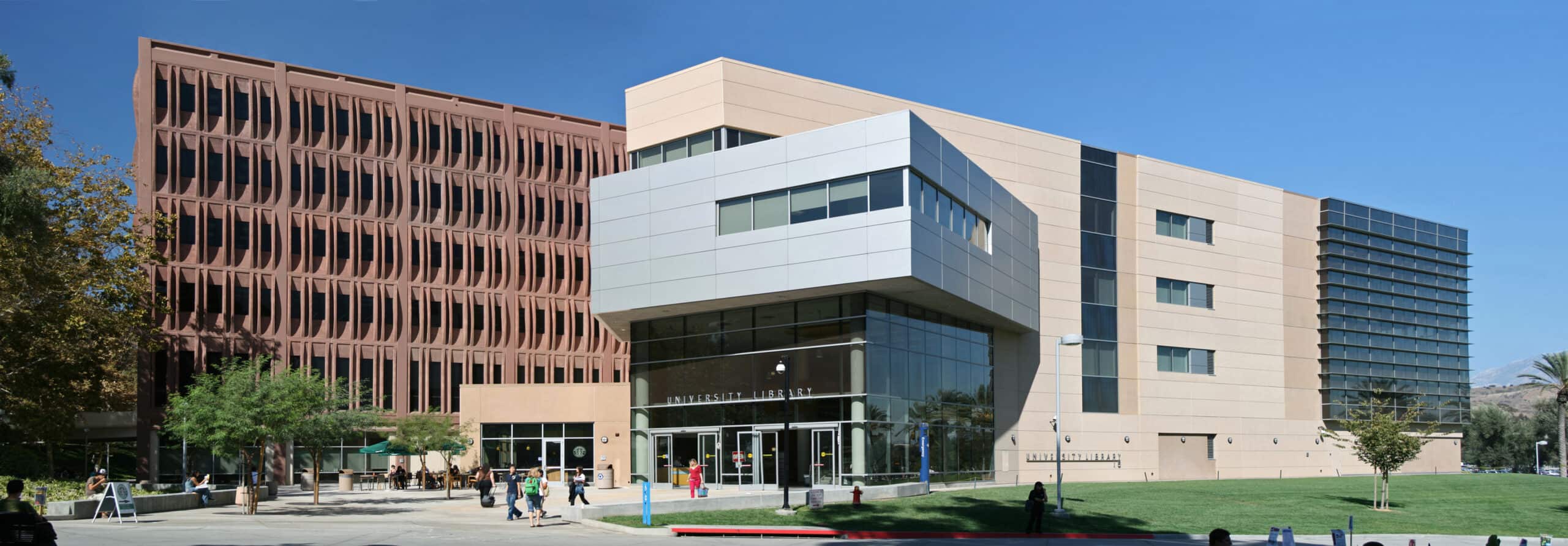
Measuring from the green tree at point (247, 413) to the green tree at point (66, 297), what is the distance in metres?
8.29

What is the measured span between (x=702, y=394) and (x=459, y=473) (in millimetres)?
16308

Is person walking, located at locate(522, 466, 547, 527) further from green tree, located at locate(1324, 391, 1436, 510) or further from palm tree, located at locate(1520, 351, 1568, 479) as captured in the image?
palm tree, located at locate(1520, 351, 1568, 479)

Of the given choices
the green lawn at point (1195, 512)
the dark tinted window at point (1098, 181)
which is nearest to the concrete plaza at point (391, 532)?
the green lawn at point (1195, 512)

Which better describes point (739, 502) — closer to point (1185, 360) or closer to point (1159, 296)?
point (1159, 296)

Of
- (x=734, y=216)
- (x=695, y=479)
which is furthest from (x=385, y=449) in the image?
(x=734, y=216)

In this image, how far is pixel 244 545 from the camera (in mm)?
24891

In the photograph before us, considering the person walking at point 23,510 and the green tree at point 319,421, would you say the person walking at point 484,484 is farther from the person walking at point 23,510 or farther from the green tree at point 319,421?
the person walking at point 23,510

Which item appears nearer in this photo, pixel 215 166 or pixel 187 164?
pixel 187 164

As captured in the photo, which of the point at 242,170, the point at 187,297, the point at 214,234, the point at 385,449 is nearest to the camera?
the point at 385,449

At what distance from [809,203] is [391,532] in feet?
59.2

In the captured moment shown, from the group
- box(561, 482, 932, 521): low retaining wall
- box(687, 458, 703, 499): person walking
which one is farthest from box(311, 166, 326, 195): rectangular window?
box(561, 482, 932, 521): low retaining wall

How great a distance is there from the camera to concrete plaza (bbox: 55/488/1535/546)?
87.2ft

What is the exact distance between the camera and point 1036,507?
1213 inches

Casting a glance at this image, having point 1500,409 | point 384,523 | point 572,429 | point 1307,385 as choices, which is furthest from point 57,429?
point 1500,409
